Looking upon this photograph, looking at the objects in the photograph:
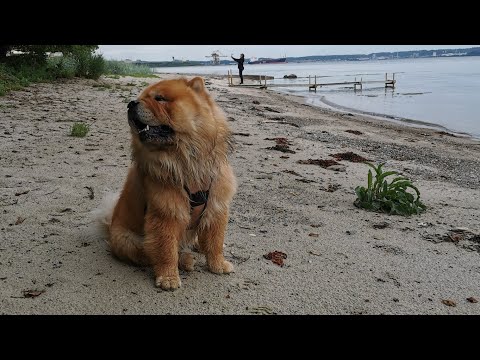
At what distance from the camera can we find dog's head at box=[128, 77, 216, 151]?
3082mm

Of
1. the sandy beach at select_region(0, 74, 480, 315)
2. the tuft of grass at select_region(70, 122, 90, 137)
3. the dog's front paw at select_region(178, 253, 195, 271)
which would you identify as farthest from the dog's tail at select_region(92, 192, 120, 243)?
the tuft of grass at select_region(70, 122, 90, 137)

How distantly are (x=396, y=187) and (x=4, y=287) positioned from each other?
15.0 ft

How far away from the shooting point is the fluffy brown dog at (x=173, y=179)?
318cm

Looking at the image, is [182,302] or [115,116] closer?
[182,302]

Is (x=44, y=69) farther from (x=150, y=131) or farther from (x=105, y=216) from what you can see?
(x=150, y=131)

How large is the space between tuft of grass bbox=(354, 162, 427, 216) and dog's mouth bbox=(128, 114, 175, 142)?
3170 millimetres

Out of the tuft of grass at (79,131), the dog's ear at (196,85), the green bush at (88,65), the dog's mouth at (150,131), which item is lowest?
the tuft of grass at (79,131)

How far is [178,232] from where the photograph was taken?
340cm

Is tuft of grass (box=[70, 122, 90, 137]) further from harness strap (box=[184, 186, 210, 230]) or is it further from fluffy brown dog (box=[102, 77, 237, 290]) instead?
harness strap (box=[184, 186, 210, 230])

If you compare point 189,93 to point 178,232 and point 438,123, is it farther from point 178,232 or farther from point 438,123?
point 438,123

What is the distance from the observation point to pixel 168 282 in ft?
10.9

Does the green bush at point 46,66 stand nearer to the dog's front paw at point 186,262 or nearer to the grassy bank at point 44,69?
the grassy bank at point 44,69

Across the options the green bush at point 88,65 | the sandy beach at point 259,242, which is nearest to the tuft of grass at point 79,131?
the sandy beach at point 259,242

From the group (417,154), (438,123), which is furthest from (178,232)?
(438,123)
